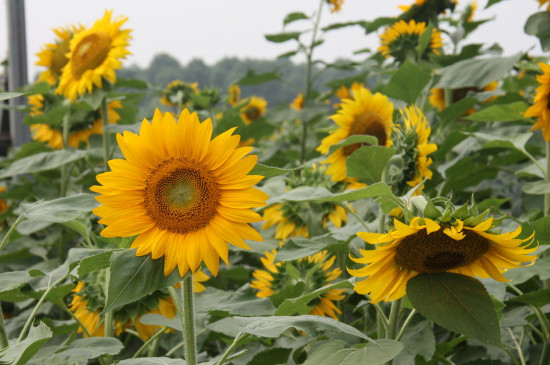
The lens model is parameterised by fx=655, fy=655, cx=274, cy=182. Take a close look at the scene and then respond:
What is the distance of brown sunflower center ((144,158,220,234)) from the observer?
0.82 meters

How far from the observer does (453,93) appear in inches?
83.3

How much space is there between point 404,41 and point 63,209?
1.19m

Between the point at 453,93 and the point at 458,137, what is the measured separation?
2.36 feet

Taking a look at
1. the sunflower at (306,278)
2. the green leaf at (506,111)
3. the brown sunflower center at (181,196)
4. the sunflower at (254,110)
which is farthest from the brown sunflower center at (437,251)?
the sunflower at (254,110)

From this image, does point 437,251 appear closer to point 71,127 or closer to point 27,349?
point 27,349

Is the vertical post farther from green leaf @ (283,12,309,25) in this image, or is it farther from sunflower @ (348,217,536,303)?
sunflower @ (348,217,536,303)

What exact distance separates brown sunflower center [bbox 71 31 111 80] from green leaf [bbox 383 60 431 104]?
72 cm

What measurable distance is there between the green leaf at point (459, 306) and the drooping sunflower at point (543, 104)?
0.57m

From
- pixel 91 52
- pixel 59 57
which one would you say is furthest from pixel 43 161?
pixel 59 57

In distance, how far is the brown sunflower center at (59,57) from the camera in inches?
75.9

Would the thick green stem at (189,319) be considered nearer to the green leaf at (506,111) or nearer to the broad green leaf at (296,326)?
the broad green leaf at (296,326)

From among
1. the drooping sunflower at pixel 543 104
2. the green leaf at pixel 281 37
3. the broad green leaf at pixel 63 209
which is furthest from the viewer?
the green leaf at pixel 281 37

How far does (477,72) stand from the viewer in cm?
150

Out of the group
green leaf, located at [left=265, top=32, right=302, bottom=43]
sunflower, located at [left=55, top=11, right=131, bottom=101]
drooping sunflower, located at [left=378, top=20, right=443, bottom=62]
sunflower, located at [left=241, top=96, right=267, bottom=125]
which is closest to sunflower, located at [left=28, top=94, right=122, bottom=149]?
sunflower, located at [left=55, top=11, right=131, bottom=101]
